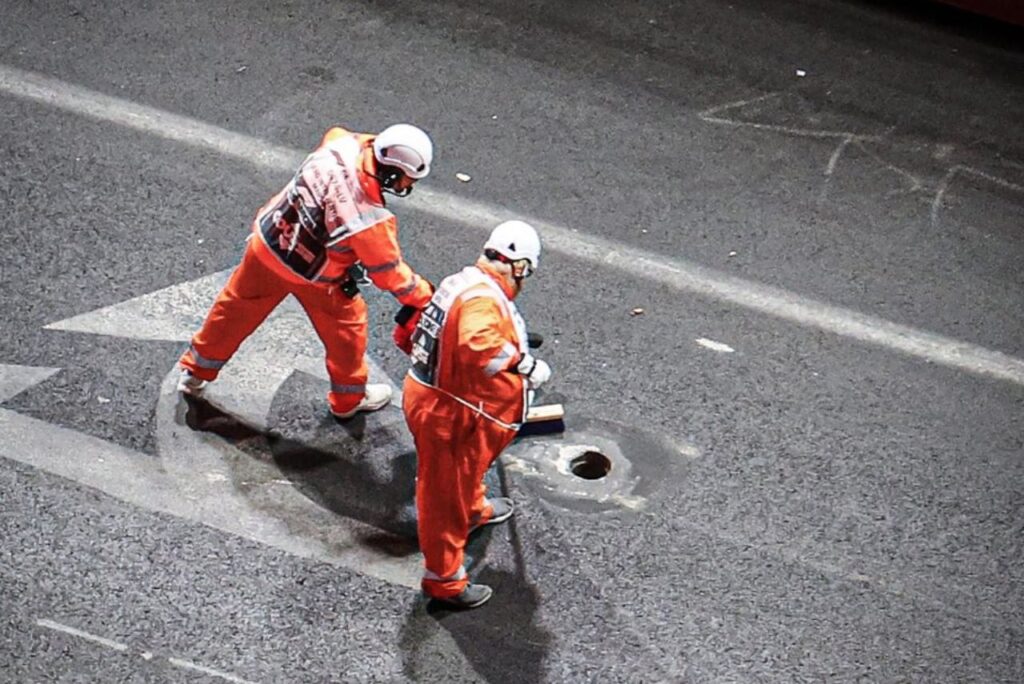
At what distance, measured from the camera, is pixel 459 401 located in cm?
627

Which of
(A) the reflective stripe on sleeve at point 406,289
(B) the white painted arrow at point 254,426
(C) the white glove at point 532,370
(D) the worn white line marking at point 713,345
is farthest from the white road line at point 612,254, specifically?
(C) the white glove at point 532,370

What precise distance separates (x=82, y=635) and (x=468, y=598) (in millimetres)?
1622

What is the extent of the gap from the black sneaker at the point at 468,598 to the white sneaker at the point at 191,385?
1647mm

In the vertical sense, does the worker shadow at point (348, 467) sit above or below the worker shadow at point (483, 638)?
above

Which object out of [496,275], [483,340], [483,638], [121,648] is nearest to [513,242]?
[496,275]

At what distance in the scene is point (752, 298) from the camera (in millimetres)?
8406

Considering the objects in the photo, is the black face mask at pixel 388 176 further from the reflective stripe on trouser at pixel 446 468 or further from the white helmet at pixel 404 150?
the reflective stripe on trouser at pixel 446 468

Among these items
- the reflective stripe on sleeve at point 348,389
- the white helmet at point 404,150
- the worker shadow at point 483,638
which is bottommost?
the worker shadow at point 483,638

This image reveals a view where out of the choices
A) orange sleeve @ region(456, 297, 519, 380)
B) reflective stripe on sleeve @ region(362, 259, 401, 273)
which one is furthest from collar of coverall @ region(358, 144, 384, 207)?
orange sleeve @ region(456, 297, 519, 380)

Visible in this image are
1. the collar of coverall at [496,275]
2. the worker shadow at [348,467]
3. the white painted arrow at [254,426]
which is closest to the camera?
the collar of coverall at [496,275]

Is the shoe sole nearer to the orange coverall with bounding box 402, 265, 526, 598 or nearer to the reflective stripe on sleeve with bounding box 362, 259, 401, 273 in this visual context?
Result: the orange coverall with bounding box 402, 265, 526, 598

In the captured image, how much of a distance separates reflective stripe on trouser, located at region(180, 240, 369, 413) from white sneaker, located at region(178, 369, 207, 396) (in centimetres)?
6

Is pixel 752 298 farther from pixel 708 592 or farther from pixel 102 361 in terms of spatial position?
pixel 102 361

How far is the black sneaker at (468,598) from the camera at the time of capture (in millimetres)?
6633
